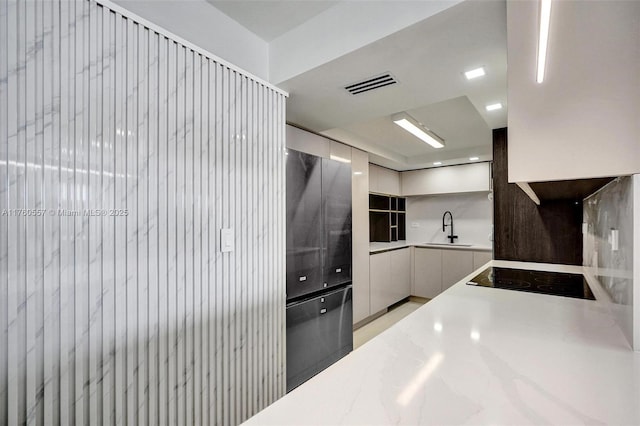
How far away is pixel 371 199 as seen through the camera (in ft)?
15.9

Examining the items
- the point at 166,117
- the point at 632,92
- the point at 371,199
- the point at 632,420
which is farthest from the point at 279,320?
the point at 371,199

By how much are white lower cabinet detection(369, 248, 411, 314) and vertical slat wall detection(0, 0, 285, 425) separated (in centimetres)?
230

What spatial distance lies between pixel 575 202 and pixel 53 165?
11.2ft

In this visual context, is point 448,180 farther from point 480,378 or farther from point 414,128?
point 480,378

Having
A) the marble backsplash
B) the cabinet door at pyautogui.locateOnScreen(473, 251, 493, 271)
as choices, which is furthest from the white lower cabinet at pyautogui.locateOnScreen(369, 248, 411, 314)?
the marble backsplash

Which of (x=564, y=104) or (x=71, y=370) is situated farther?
(x=71, y=370)

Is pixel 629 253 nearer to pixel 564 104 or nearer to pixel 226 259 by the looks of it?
pixel 564 104

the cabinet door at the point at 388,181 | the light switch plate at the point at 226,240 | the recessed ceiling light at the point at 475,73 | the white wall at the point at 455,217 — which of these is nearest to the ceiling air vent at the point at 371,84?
the recessed ceiling light at the point at 475,73

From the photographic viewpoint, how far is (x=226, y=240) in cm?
159

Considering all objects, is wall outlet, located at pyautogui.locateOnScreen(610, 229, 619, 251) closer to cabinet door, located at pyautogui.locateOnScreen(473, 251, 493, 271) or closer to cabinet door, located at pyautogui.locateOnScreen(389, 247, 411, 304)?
cabinet door, located at pyautogui.locateOnScreen(389, 247, 411, 304)

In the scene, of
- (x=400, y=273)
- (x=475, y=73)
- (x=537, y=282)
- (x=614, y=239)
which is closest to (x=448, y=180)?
(x=400, y=273)

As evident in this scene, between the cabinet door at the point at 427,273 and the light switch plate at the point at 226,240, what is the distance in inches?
147

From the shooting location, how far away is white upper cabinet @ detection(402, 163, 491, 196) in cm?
435

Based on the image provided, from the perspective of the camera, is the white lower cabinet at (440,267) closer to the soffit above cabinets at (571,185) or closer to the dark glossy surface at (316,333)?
the dark glossy surface at (316,333)
